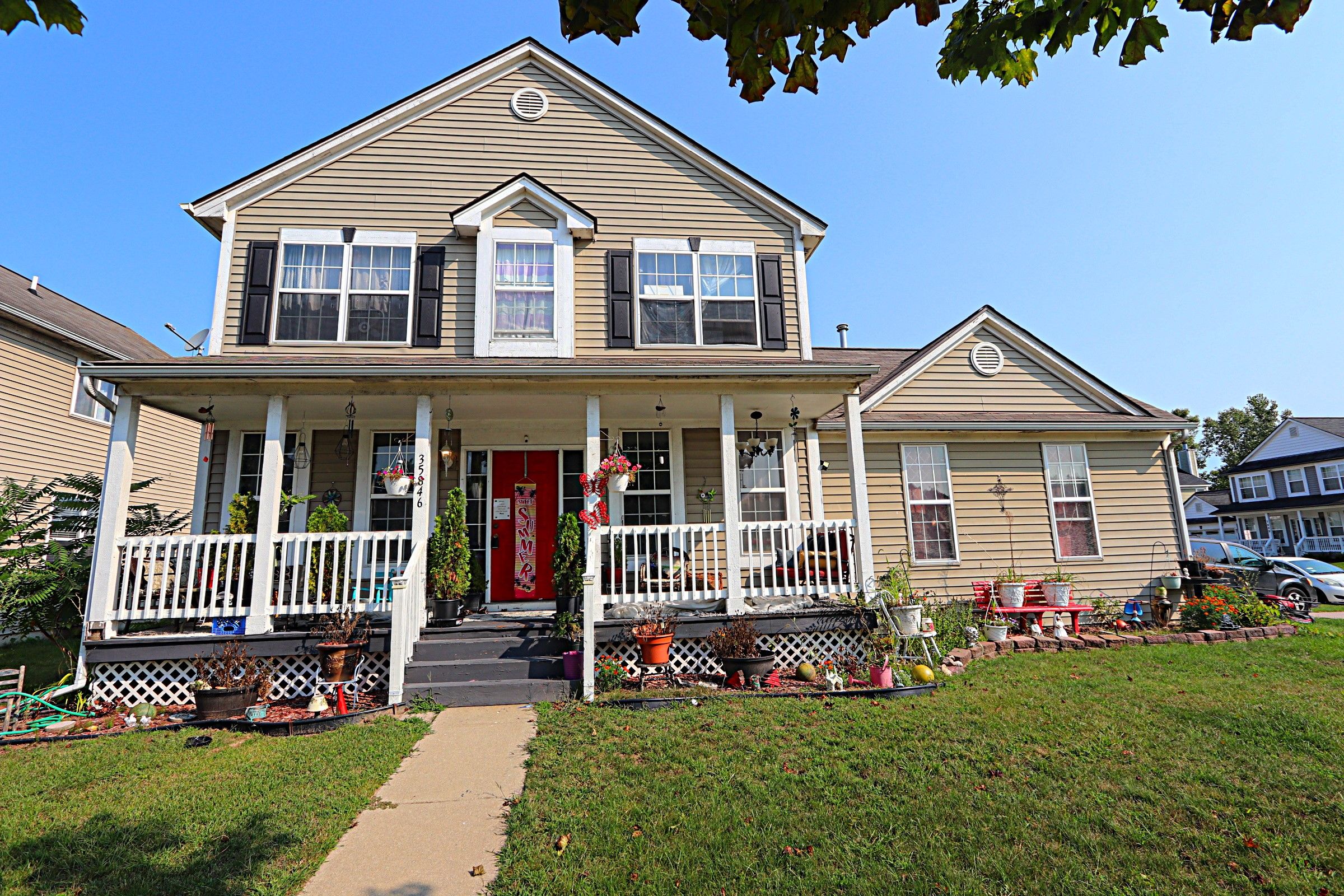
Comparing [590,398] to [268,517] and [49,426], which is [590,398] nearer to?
[268,517]

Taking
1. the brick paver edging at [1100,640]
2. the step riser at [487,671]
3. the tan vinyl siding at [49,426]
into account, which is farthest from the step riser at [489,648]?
the tan vinyl siding at [49,426]

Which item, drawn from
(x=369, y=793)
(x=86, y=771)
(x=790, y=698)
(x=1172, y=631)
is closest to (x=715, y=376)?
(x=790, y=698)

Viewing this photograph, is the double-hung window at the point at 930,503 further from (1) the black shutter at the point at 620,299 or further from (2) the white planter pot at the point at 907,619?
(1) the black shutter at the point at 620,299

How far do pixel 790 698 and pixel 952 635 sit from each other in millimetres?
3385

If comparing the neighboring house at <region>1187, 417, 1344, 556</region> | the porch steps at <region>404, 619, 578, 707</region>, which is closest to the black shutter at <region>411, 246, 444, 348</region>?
the porch steps at <region>404, 619, 578, 707</region>

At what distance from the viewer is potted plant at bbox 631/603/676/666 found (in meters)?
6.89

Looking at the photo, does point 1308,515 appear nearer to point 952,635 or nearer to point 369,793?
point 952,635

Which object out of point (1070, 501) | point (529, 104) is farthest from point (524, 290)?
point (1070, 501)

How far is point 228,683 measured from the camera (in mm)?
6328

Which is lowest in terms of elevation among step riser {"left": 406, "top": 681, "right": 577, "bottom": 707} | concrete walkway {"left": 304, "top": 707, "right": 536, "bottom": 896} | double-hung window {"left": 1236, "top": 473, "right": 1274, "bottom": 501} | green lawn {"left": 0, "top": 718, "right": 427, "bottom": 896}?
concrete walkway {"left": 304, "top": 707, "right": 536, "bottom": 896}

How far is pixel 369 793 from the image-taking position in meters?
4.25

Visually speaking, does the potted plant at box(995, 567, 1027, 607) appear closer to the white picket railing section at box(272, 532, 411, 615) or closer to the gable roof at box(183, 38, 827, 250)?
the gable roof at box(183, 38, 827, 250)

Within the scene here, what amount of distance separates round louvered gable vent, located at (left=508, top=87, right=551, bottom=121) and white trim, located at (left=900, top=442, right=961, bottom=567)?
7.92m

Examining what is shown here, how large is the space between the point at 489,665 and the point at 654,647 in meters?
1.76
